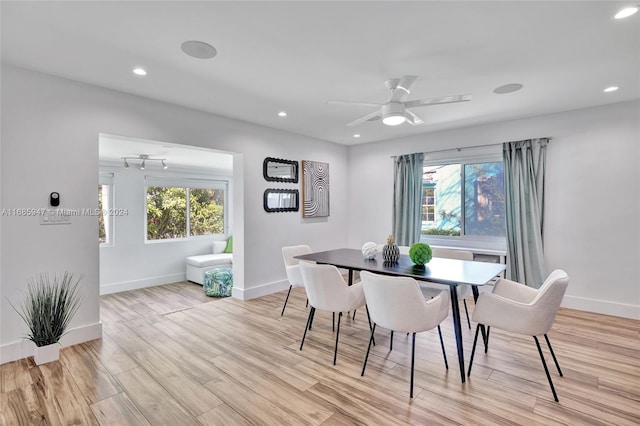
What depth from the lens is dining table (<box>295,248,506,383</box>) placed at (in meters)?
2.38

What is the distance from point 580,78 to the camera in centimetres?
299

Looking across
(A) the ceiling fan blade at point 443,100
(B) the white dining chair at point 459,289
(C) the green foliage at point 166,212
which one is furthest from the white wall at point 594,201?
(C) the green foliage at point 166,212

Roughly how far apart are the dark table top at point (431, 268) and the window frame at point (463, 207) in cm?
186

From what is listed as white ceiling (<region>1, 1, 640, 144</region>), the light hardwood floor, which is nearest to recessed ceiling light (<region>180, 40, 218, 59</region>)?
white ceiling (<region>1, 1, 640, 144</region>)

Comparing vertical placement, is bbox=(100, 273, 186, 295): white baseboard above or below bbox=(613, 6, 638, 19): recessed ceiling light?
below

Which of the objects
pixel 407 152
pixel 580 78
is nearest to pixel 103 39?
pixel 580 78

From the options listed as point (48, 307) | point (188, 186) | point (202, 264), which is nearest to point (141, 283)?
point (202, 264)

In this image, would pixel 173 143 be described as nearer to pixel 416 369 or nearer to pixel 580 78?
pixel 416 369

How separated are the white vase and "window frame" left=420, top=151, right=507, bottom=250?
187 inches

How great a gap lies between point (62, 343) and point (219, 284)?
6.91 ft

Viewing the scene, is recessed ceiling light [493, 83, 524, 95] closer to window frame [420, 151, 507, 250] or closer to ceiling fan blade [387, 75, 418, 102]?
ceiling fan blade [387, 75, 418, 102]

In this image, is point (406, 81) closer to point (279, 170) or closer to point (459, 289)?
point (459, 289)

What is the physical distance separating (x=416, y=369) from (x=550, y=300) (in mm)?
1098

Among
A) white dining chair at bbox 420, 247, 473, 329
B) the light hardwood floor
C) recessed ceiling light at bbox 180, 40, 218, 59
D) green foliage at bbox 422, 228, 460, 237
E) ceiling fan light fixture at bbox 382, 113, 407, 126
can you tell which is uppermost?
recessed ceiling light at bbox 180, 40, 218, 59
